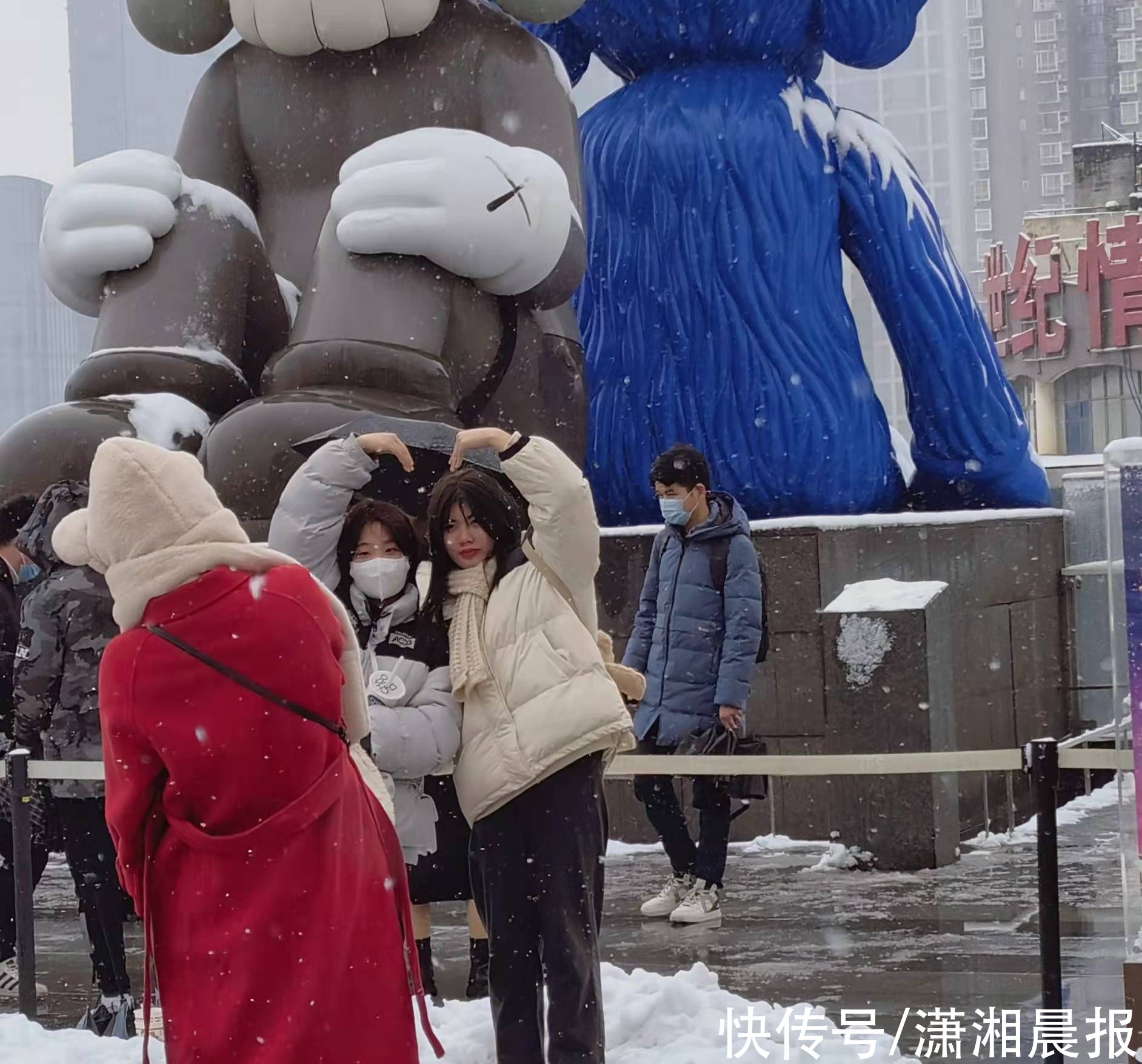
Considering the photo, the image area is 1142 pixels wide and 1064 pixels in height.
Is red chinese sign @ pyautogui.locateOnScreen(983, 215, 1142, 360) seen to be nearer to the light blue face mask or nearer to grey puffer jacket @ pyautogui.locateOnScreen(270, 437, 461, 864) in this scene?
the light blue face mask

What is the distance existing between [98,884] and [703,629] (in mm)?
2107

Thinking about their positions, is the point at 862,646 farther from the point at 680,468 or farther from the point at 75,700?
the point at 75,700

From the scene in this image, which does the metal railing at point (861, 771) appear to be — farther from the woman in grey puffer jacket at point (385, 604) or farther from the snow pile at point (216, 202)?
the snow pile at point (216, 202)

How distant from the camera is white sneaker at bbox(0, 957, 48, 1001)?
5.48m

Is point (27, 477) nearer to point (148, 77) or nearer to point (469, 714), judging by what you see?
point (469, 714)

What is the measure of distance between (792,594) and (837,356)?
3.78 feet

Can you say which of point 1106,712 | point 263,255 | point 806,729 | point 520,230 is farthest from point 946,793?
point 263,255

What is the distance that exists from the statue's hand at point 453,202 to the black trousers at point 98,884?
76.2 inches

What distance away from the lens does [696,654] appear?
607cm

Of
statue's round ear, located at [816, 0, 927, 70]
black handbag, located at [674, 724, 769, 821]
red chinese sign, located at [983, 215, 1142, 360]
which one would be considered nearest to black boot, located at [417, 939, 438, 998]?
black handbag, located at [674, 724, 769, 821]

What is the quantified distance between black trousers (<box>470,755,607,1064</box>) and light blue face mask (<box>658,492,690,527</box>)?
7.30 ft

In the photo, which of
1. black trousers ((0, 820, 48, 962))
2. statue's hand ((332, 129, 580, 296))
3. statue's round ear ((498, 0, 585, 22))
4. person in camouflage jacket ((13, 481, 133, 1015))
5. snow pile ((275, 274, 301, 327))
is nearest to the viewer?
person in camouflage jacket ((13, 481, 133, 1015))

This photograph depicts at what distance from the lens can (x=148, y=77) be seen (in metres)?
15.0

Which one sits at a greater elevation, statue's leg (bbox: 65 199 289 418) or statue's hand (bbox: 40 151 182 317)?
statue's hand (bbox: 40 151 182 317)
